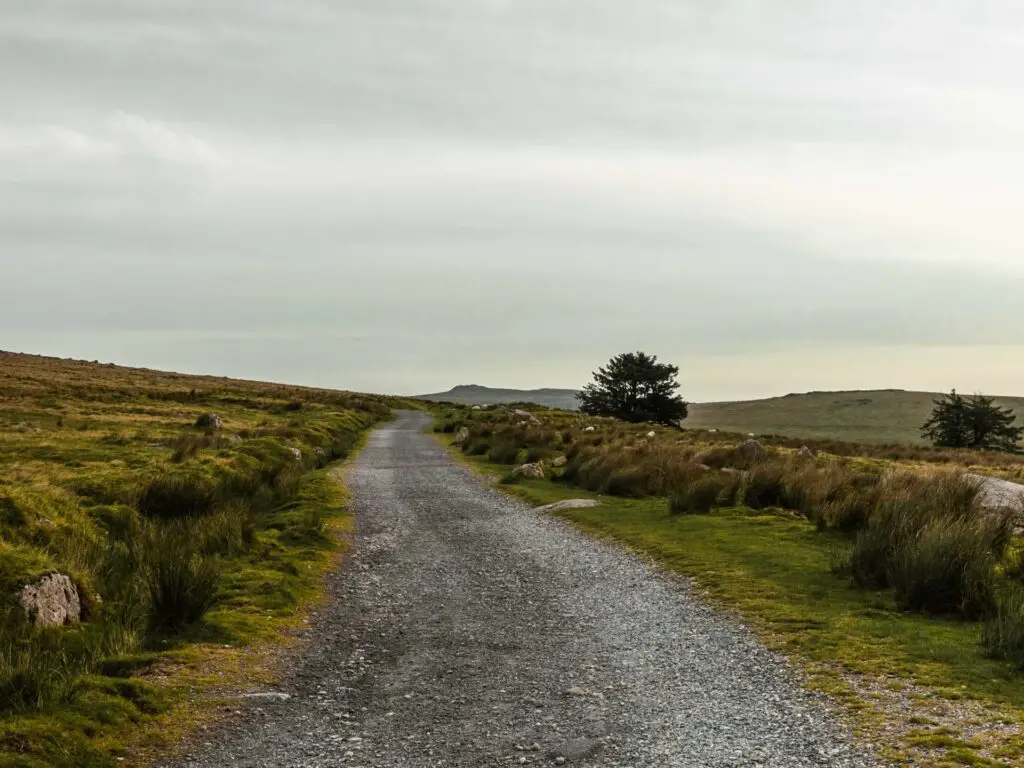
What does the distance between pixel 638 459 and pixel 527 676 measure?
1741 cm

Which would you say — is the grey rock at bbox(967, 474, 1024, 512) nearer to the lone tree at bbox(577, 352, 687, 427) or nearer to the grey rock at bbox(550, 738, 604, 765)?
the grey rock at bbox(550, 738, 604, 765)

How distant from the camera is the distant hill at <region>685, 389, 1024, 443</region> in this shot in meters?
105

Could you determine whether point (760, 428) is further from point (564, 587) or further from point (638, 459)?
point (564, 587)

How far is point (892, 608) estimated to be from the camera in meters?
10.1

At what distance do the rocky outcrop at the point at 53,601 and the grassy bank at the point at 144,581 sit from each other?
0.30 ft

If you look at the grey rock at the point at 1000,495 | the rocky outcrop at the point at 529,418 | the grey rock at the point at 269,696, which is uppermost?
the rocky outcrop at the point at 529,418

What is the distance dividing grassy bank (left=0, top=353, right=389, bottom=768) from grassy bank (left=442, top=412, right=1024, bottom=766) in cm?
560

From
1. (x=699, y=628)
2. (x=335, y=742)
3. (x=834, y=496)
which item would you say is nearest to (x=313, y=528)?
(x=699, y=628)

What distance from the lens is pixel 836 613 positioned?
32.6 feet

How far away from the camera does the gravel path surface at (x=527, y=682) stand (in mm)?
6152

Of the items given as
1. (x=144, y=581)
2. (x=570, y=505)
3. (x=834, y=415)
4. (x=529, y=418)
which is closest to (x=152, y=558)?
(x=144, y=581)

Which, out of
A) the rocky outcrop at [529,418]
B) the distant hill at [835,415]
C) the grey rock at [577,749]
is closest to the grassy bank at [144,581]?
the grey rock at [577,749]

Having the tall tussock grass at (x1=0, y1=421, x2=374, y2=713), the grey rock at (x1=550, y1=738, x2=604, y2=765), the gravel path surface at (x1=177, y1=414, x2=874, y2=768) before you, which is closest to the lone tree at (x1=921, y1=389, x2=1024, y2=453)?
the tall tussock grass at (x1=0, y1=421, x2=374, y2=713)

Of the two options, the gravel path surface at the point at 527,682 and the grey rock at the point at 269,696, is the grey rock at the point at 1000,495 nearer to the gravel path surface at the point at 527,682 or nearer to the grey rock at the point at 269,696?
the gravel path surface at the point at 527,682
